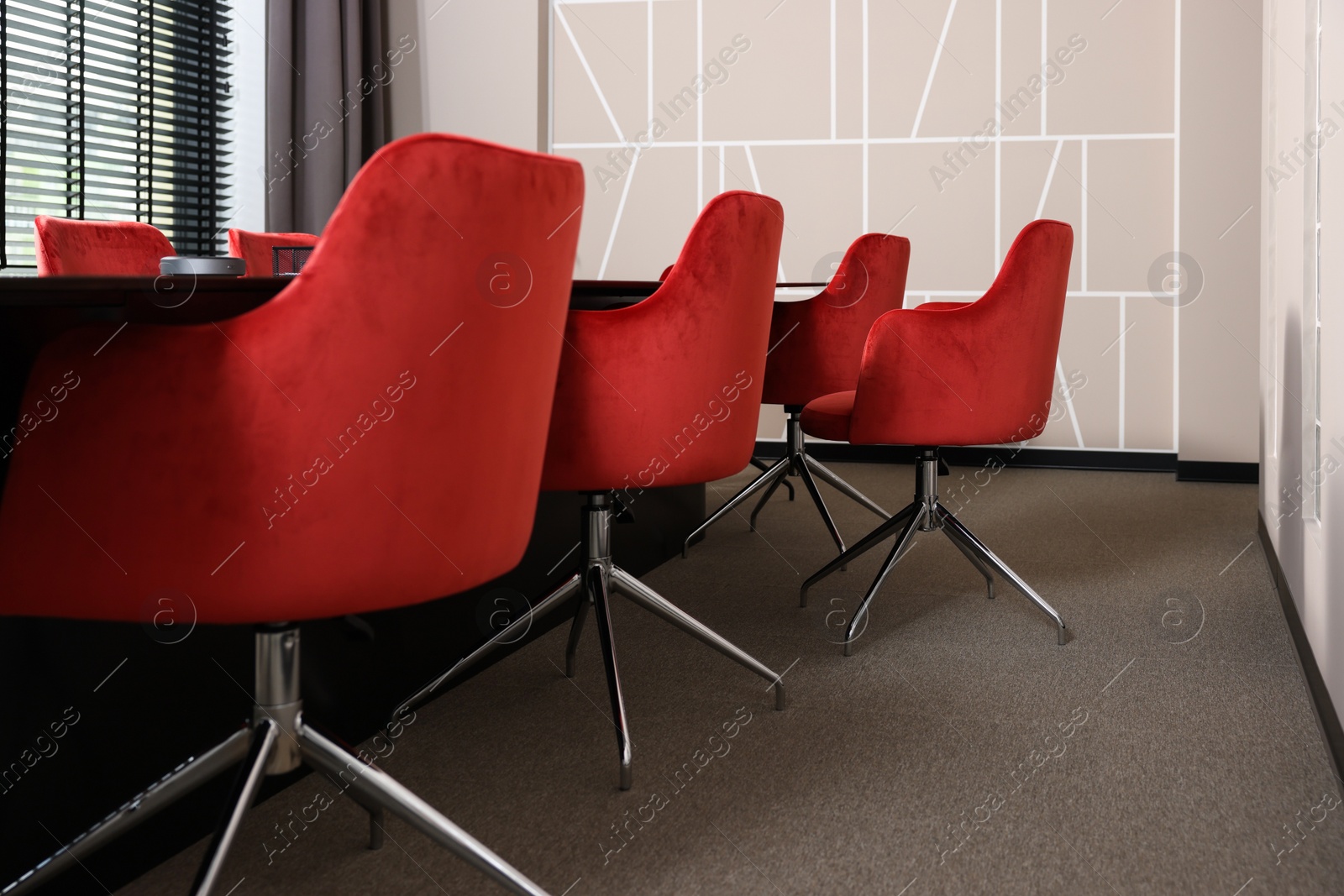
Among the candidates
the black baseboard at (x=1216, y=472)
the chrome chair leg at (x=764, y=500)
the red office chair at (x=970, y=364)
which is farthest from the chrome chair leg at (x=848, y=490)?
the black baseboard at (x=1216, y=472)

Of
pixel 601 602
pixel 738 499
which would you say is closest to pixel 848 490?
pixel 738 499

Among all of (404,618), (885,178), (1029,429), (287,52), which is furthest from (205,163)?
(1029,429)

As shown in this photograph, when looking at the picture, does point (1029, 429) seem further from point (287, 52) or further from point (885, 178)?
point (287, 52)

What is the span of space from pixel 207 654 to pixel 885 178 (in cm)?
423

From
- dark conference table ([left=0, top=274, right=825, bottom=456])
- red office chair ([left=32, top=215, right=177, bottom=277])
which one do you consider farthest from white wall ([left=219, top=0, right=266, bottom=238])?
dark conference table ([left=0, top=274, right=825, bottom=456])

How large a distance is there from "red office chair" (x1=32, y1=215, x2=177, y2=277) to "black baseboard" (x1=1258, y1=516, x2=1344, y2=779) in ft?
7.37

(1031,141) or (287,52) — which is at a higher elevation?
(287,52)

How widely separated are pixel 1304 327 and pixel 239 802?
2.34m

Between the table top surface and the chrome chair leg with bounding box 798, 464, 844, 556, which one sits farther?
the chrome chair leg with bounding box 798, 464, 844, 556

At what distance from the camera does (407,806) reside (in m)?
1.19

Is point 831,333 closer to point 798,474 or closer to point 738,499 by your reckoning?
point 798,474

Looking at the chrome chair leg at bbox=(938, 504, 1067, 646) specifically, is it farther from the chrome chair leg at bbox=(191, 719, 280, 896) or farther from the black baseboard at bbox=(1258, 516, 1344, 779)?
the chrome chair leg at bbox=(191, 719, 280, 896)

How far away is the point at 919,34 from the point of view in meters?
4.93

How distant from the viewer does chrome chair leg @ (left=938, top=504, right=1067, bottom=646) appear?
229 cm
